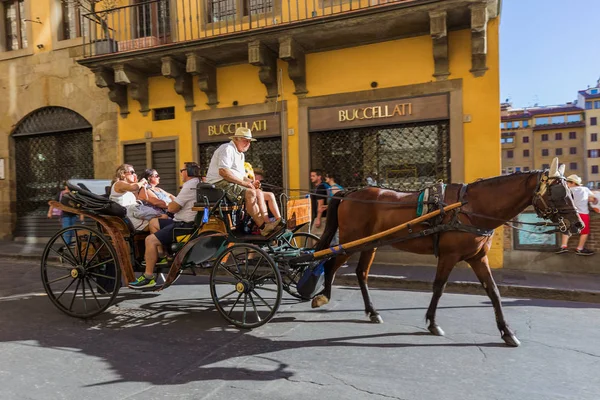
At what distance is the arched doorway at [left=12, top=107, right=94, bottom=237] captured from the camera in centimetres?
1163

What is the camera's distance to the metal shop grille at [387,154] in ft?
27.5

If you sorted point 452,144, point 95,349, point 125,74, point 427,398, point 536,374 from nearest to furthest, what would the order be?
1. point 427,398
2. point 536,374
3. point 95,349
4. point 452,144
5. point 125,74

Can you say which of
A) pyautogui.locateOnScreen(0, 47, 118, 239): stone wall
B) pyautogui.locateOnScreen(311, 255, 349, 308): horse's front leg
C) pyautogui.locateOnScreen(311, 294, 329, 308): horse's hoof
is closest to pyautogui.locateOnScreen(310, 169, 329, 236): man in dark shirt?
pyautogui.locateOnScreen(311, 255, 349, 308): horse's front leg

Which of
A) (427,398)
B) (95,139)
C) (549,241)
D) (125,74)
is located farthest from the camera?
(95,139)

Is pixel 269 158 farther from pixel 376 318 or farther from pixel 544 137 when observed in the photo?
pixel 544 137

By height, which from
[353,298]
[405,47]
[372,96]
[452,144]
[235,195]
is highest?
[405,47]

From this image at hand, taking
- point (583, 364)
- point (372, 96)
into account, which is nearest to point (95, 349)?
point (583, 364)

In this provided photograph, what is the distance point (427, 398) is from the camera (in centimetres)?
295

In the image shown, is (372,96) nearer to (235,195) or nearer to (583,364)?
(235,195)

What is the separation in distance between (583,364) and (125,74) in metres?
10.1

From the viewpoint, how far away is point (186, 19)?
1020 centimetres

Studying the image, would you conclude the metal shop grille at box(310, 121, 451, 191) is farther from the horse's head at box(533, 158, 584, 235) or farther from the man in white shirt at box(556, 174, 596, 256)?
the horse's head at box(533, 158, 584, 235)

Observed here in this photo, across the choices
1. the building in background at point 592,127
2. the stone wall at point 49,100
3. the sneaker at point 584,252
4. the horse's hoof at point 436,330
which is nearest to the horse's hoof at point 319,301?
the horse's hoof at point 436,330

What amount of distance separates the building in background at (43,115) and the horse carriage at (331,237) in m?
6.58
